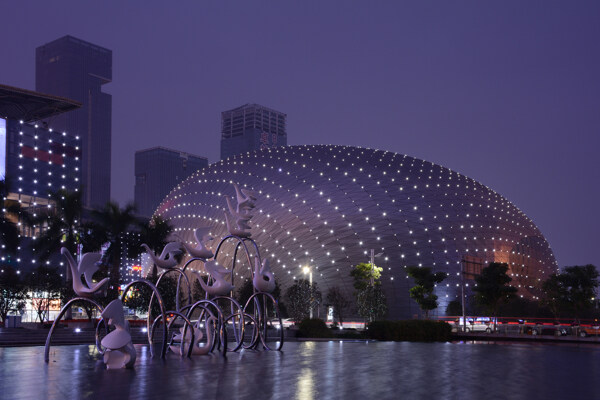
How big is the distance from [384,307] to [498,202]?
3637 cm

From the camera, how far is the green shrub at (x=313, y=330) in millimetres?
47938

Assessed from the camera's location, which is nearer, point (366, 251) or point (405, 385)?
point (405, 385)

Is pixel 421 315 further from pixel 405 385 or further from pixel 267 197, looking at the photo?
pixel 405 385

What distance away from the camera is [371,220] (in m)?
70.6

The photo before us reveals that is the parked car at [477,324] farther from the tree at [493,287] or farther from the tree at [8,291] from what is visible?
the tree at [8,291]

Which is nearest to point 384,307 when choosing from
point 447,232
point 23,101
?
point 447,232

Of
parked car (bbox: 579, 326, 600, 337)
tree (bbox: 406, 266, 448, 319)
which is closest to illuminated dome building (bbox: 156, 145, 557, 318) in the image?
tree (bbox: 406, 266, 448, 319)

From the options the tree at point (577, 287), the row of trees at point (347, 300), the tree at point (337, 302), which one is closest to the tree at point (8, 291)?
the row of trees at point (347, 300)

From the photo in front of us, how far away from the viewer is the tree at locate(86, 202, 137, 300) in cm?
5262

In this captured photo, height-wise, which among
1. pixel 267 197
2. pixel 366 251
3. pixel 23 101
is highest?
pixel 23 101

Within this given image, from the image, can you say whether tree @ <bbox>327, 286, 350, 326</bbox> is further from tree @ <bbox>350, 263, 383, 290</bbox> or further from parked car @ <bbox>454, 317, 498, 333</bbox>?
parked car @ <bbox>454, 317, 498, 333</bbox>

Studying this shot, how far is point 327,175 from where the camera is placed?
75.4 m

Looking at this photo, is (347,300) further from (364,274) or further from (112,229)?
(112,229)

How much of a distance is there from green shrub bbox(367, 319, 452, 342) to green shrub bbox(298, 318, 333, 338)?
4015mm
